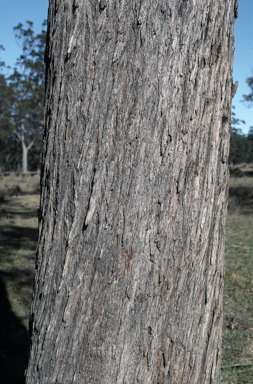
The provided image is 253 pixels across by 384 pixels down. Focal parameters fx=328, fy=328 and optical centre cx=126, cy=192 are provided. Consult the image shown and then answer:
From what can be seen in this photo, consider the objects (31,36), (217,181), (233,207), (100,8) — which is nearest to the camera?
(100,8)

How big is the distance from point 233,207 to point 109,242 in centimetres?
1040

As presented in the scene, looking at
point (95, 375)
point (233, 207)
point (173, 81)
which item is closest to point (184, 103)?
point (173, 81)

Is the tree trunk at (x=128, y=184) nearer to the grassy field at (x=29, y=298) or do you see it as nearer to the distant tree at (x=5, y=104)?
the grassy field at (x=29, y=298)

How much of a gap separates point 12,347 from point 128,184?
106 inches

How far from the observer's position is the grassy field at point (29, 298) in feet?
9.61

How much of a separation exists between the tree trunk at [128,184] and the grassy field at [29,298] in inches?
73.2

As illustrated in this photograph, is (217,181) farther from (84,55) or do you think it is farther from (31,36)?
(31,36)

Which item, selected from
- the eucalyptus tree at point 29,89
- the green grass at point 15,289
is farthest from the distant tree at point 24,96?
the green grass at point 15,289

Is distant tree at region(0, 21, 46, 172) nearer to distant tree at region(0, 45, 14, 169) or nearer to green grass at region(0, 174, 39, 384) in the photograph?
distant tree at region(0, 45, 14, 169)

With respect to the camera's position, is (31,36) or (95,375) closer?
(95,375)

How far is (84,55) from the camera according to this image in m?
1.29

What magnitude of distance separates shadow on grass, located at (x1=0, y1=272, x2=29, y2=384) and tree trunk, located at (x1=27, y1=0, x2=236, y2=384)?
5.57ft

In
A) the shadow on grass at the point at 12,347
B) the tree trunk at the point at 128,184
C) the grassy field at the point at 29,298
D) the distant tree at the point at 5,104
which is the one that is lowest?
the shadow on grass at the point at 12,347

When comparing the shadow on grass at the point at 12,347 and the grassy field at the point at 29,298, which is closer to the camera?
the shadow on grass at the point at 12,347
